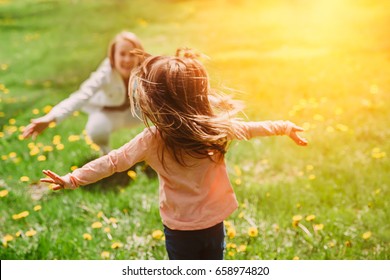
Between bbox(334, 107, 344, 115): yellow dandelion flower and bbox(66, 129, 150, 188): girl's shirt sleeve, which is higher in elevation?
bbox(66, 129, 150, 188): girl's shirt sleeve

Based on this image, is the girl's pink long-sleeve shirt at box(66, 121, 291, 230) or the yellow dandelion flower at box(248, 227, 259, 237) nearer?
the girl's pink long-sleeve shirt at box(66, 121, 291, 230)

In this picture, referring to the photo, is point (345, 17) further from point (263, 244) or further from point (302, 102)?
point (263, 244)

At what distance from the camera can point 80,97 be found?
8.13ft

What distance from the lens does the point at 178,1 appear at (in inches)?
213

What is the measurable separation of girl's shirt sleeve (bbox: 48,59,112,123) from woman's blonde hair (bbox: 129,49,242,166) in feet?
2.13

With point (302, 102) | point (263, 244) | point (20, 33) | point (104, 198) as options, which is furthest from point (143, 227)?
point (20, 33)

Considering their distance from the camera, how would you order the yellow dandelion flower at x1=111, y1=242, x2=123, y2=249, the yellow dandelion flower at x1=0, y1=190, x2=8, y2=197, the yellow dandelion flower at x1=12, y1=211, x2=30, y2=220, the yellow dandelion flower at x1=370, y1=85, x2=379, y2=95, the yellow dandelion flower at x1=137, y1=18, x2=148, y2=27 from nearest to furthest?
the yellow dandelion flower at x1=111, y1=242, x2=123, y2=249 → the yellow dandelion flower at x1=12, y1=211, x2=30, y2=220 → the yellow dandelion flower at x1=0, y1=190, x2=8, y2=197 → the yellow dandelion flower at x1=370, y1=85, x2=379, y2=95 → the yellow dandelion flower at x1=137, y1=18, x2=148, y2=27

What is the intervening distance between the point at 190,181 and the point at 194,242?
0.63 feet

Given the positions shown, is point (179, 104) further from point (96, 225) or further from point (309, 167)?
point (309, 167)

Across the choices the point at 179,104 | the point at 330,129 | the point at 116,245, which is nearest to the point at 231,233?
the point at 116,245

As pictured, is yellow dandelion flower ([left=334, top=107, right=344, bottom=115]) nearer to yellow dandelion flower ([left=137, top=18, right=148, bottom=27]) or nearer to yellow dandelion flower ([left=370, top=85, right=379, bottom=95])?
yellow dandelion flower ([left=370, top=85, right=379, bottom=95])

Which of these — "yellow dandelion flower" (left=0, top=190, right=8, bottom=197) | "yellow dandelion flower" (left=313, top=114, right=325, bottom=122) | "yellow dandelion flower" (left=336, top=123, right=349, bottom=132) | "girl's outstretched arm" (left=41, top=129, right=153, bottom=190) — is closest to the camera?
"girl's outstretched arm" (left=41, top=129, right=153, bottom=190)

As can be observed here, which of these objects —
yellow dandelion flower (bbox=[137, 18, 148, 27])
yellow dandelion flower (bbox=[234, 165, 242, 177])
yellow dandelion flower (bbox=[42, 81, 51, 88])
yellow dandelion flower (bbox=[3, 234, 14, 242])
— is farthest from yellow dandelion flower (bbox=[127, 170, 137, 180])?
yellow dandelion flower (bbox=[137, 18, 148, 27])

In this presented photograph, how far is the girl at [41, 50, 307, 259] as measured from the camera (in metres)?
1.58
